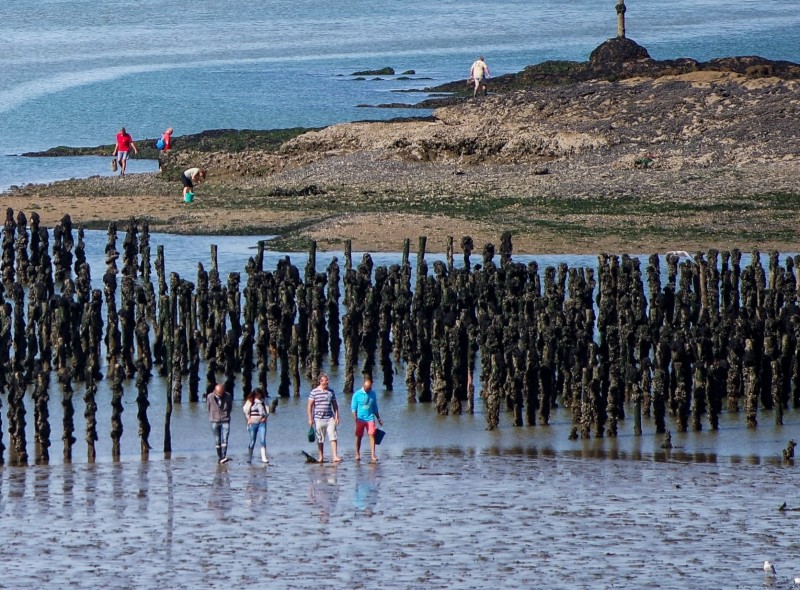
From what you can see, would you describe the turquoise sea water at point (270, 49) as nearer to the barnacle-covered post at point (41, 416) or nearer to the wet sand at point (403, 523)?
the barnacle-covered post at point (41, 416)

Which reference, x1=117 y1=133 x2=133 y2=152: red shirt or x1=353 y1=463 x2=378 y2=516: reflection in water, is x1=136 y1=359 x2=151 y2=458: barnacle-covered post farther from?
x1=117 y1=133 x2=133 y2=152: red shirt

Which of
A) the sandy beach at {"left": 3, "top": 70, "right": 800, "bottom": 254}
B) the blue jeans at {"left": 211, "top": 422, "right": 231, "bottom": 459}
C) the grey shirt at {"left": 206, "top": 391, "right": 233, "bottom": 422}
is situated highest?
the sandy beach at {"left": 3, "top": 70, "right": 800, "bottom": 254}

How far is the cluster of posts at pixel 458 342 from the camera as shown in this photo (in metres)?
26.2

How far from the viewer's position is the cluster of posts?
26219 mm

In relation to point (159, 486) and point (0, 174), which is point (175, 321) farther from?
point (0, 174)

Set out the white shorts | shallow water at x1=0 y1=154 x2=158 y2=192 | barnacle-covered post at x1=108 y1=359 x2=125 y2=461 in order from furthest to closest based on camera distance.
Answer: shallow water at x1=0 y1=154 x2=158 y2=192
barnacle-covered post at x1=108 y1=359 x2=125 y2=461
the white shorts

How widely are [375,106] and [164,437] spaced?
60402 mm

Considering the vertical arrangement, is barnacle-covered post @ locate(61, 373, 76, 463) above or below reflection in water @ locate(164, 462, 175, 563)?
above

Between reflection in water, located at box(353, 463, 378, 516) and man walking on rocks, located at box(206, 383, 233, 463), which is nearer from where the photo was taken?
reflection in water, located at box(353, 463, 378, 516)

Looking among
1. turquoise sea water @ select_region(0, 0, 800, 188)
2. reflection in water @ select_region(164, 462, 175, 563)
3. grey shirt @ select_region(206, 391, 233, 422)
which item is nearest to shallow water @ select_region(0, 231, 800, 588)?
reflection in water @ select_region(164, 462, 175, 563)

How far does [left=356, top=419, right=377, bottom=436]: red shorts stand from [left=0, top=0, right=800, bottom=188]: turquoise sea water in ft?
128

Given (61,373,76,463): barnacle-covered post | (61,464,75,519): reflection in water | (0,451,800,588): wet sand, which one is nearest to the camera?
(0,451,800,588): wet sand

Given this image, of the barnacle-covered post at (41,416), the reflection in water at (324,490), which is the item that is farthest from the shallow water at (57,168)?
the reflection in water at (324,490)

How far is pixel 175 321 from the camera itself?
32094 millimetres
